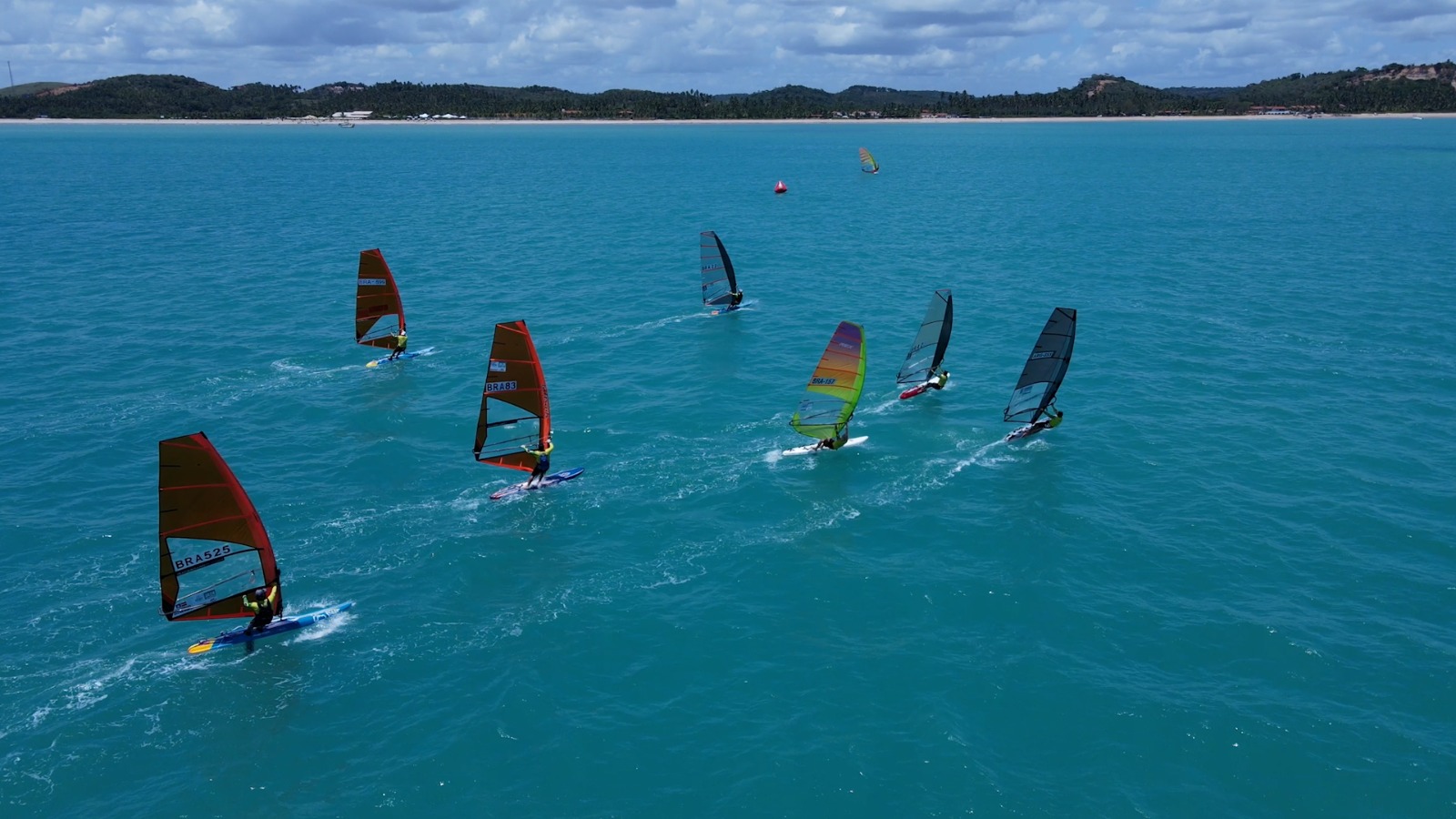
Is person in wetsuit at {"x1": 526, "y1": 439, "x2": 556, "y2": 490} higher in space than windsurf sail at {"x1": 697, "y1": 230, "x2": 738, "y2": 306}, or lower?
lower

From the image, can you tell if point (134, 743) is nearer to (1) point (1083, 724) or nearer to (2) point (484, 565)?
(2) point (484, 565)

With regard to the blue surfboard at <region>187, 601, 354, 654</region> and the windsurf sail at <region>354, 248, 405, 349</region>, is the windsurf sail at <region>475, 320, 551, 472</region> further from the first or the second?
the windsurf sail at <region>354, 248, 405, 349</region>

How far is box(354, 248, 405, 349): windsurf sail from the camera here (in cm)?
5538

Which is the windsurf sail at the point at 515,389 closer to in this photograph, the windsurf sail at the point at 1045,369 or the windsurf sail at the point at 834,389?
the windsurf sail at the point at 834,389

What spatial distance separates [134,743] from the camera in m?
25.2

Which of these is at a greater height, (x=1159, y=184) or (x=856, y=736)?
(x=1159, y=184)

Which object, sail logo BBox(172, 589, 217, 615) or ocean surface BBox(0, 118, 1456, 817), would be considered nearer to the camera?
ocean surface BBox(0, 118, 1456, 817)

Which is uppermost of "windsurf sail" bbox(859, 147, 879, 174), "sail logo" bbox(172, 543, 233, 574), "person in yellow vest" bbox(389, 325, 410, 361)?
"windsurf sail" bbox(859, 147, 879, 174)

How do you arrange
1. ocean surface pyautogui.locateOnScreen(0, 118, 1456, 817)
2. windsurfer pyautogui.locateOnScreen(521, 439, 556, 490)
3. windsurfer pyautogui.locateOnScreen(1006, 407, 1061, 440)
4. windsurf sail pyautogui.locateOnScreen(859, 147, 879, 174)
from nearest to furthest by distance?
ocean surface pyautogui.locateOnScreen(0, 118, 1456, 817)
windsurfer pyautogui.locateOnScreen(521, 439, 556, 490)
windsurfer pyautogui.locateOnScreen(1006, 407, 1061, 440)
windsurf sail pyautogui.locateOnScreen(859, 147, 879, 174)

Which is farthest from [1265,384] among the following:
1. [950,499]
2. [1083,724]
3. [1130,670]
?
[1083,724]

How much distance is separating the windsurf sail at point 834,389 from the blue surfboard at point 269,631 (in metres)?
21.5

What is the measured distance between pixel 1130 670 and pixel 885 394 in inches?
967

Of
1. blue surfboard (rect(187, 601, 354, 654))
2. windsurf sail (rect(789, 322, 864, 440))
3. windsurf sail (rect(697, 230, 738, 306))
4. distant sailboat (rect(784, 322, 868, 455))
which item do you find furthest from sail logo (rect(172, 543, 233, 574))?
windsurf sail (rect(697, 230, 738, 306))

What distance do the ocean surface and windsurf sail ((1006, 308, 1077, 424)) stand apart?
1.96m
